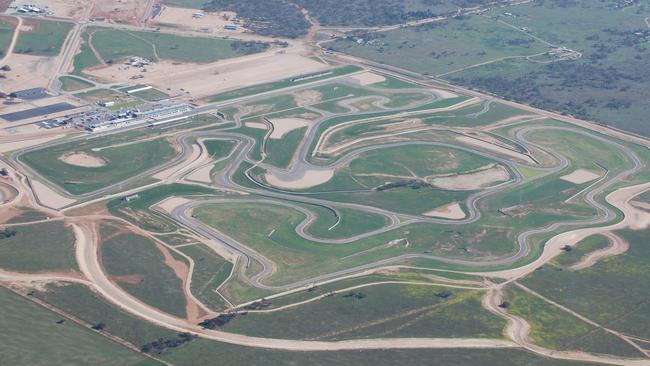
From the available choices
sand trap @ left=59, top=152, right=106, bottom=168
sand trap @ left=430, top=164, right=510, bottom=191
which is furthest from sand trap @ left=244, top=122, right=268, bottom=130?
sand trap @ left=430, top=164, right=510, bottom=191

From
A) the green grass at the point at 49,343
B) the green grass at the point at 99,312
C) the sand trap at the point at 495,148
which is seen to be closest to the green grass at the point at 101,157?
the green grass at the point at 99,312

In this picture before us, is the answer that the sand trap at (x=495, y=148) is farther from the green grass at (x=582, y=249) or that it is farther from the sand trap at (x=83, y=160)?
the sand trap at (x=83, y=160)

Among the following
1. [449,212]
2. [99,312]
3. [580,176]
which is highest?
[580,176]

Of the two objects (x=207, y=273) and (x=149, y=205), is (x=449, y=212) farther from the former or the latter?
(x=149, y=205)

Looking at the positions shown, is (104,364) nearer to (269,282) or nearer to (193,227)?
(269,282)

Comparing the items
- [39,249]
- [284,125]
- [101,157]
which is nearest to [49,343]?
[39,249]

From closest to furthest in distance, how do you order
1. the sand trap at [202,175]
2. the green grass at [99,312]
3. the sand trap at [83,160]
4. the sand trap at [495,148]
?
the green grass at [99,312], the sand trap at [202,175], the sand trap at [83,160], the sand trap at [495,148]
